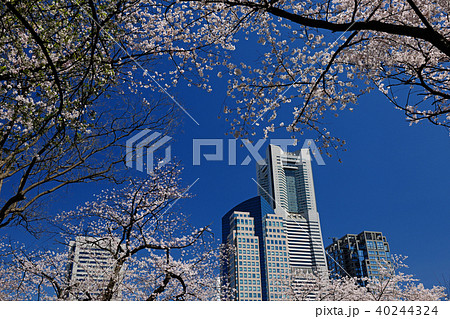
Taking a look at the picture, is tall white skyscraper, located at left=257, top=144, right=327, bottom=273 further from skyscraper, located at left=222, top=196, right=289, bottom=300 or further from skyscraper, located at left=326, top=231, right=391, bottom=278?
skyscraper, located at left=326, top=231, right=391, bottom=278

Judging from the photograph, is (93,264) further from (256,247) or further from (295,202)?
(295,202)

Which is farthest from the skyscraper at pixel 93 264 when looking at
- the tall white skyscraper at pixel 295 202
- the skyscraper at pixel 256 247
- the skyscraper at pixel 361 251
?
the tall white skyscraper at pixel 295 202

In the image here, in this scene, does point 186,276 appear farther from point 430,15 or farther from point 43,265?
point 430,15

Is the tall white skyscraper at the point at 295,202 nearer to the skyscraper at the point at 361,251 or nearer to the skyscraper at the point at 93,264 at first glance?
the skyscraper at the point at 361,251

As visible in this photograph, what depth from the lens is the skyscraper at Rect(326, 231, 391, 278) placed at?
279ft

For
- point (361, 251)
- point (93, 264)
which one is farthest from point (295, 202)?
point (93, 264)

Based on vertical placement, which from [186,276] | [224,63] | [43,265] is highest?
[224,63]

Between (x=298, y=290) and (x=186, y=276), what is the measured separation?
24.1 ft

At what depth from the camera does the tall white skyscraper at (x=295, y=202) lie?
12775cm

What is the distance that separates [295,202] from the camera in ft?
474

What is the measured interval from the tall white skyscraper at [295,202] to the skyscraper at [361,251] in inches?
1215

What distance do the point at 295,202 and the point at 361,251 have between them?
57.6 m
